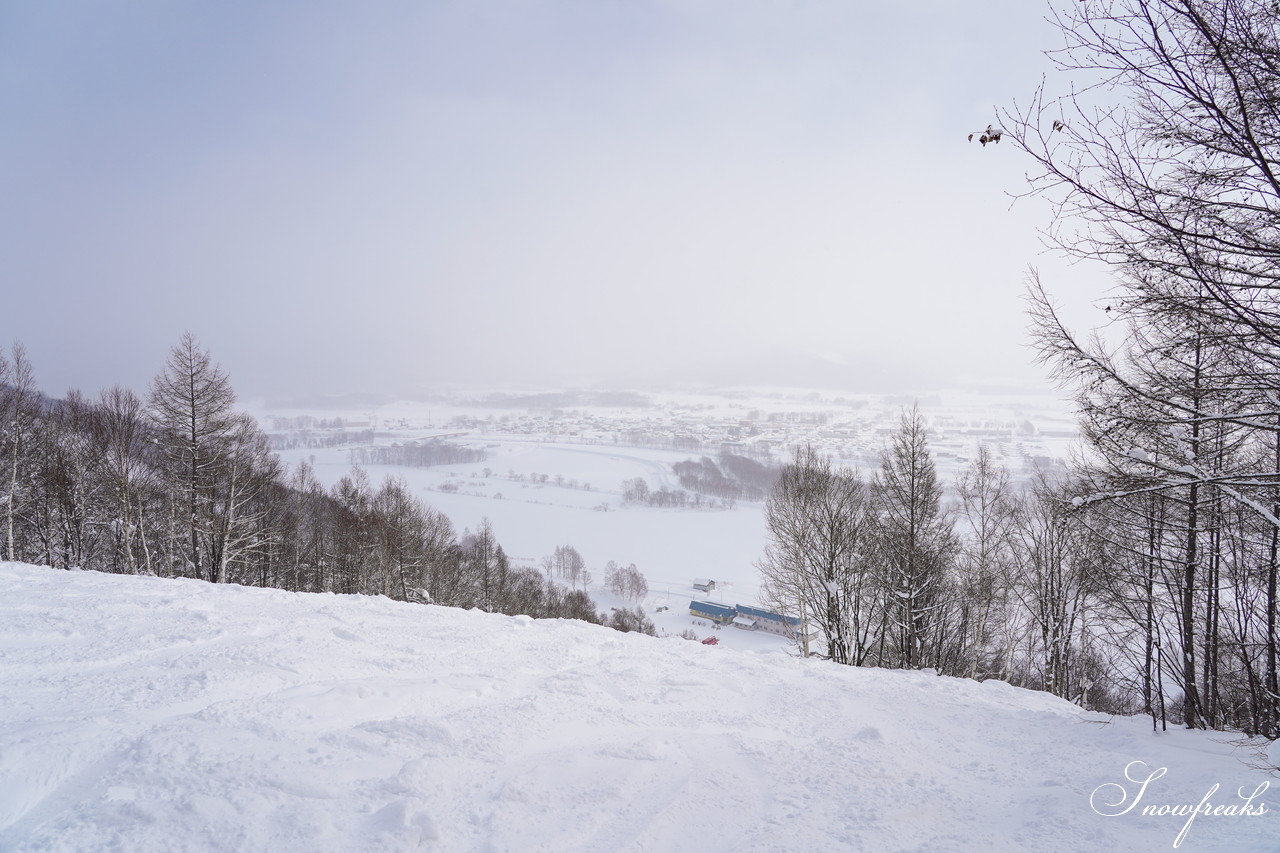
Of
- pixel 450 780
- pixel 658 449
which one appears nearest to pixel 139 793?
pixel 450 780

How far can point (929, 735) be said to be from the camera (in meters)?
4.85

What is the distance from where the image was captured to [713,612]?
40.0 metres

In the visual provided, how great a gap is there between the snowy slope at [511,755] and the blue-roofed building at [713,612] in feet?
113

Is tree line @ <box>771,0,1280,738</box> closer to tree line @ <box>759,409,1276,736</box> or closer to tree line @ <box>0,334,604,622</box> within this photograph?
tree line @ <box>759,409,1276,736</box>

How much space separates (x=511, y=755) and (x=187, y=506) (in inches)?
687

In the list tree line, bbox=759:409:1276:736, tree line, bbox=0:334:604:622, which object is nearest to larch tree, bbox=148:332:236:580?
tree line, bbox=0:334:604:622

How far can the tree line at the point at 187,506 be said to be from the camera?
49.3 feet

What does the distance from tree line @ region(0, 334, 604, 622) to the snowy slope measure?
10254 mm

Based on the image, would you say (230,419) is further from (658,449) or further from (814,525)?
(658,449)

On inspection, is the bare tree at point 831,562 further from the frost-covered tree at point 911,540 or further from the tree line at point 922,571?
the frost-covered tree at point 911,540

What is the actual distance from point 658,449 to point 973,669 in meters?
105

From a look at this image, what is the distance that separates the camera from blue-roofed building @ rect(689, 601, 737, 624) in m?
39.3

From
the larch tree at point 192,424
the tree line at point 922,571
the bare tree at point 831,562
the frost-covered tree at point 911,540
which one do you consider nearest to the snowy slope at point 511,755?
the frost-covered tree at point 911,540

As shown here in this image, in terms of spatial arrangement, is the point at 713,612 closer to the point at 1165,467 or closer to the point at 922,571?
the point at 922,571
